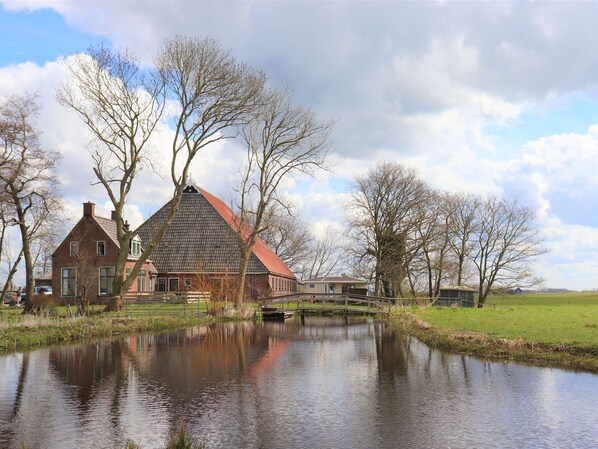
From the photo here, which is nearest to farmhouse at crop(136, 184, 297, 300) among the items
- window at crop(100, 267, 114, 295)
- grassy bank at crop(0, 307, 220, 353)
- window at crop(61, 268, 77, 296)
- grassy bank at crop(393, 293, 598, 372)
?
window at crop(100, 267, 114, 295)

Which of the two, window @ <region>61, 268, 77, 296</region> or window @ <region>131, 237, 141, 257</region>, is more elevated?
window @ <region>131, 237, 141, 257</region>

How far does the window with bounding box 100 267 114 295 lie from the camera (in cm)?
4641

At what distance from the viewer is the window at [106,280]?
4641cm

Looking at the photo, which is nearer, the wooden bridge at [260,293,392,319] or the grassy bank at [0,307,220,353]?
the grassy bank at [0,307,220,353]

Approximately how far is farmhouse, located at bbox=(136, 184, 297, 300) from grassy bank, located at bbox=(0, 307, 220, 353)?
802 inches

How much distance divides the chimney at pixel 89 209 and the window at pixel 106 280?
15.0 feet

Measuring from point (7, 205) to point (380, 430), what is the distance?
37.4m

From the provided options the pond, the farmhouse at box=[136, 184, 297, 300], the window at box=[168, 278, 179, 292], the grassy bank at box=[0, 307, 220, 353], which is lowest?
the pond

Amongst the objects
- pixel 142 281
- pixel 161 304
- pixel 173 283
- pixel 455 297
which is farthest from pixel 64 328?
pixel 455 297

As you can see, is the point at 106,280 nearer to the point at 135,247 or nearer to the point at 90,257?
the point at 90,257

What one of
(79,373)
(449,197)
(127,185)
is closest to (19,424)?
(79,373)

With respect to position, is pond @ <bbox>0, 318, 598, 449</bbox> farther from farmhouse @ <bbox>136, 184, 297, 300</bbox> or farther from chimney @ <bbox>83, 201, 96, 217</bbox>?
farmhouse @ <bbox>136, 184, 297, 300</bbox>

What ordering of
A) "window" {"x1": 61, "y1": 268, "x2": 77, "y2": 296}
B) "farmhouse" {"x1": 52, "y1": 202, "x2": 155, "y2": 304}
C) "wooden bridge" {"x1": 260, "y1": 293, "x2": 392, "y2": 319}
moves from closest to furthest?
"wooden bridge" {"x1": 260, "y1": 293, "x2": 392, "y2": 319} → "farmhouse" {"x1": 52, "y1": 202, "x2": 155, "y2": 304} → "window" {"x1": 61, "y1": 268, "x2": 77, "y2": 296}

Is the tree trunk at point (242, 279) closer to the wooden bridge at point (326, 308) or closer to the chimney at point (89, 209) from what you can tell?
the wooden bridge at point (326, 308)
